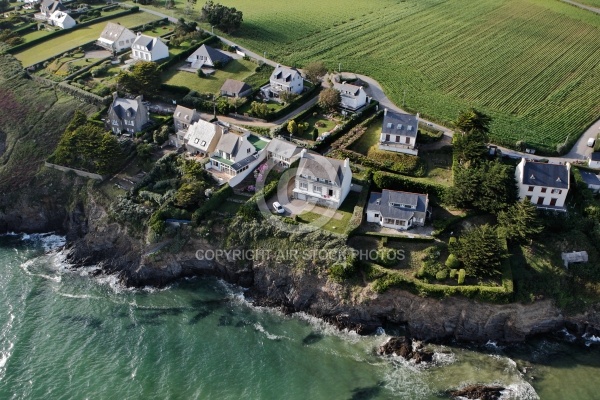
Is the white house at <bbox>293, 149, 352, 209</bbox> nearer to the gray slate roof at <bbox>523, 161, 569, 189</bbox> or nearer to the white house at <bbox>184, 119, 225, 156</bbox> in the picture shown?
the white house at <bbox>184, 119, 225, 156</bbox>

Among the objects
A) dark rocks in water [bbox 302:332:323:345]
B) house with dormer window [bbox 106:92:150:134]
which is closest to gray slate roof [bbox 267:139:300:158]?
house with dormer window [bbox 106:92:150:134]

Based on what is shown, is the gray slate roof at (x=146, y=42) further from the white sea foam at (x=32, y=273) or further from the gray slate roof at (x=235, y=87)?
the white sea foam at (x=32, y=273)

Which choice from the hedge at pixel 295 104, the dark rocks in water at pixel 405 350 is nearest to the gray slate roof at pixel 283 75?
the hedge at pixel 295 104

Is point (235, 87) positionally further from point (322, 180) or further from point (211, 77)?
point (322, 180)

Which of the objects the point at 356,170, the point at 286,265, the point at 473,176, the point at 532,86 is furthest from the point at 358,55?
the point at 286,265

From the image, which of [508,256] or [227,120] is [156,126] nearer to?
[227,120]
